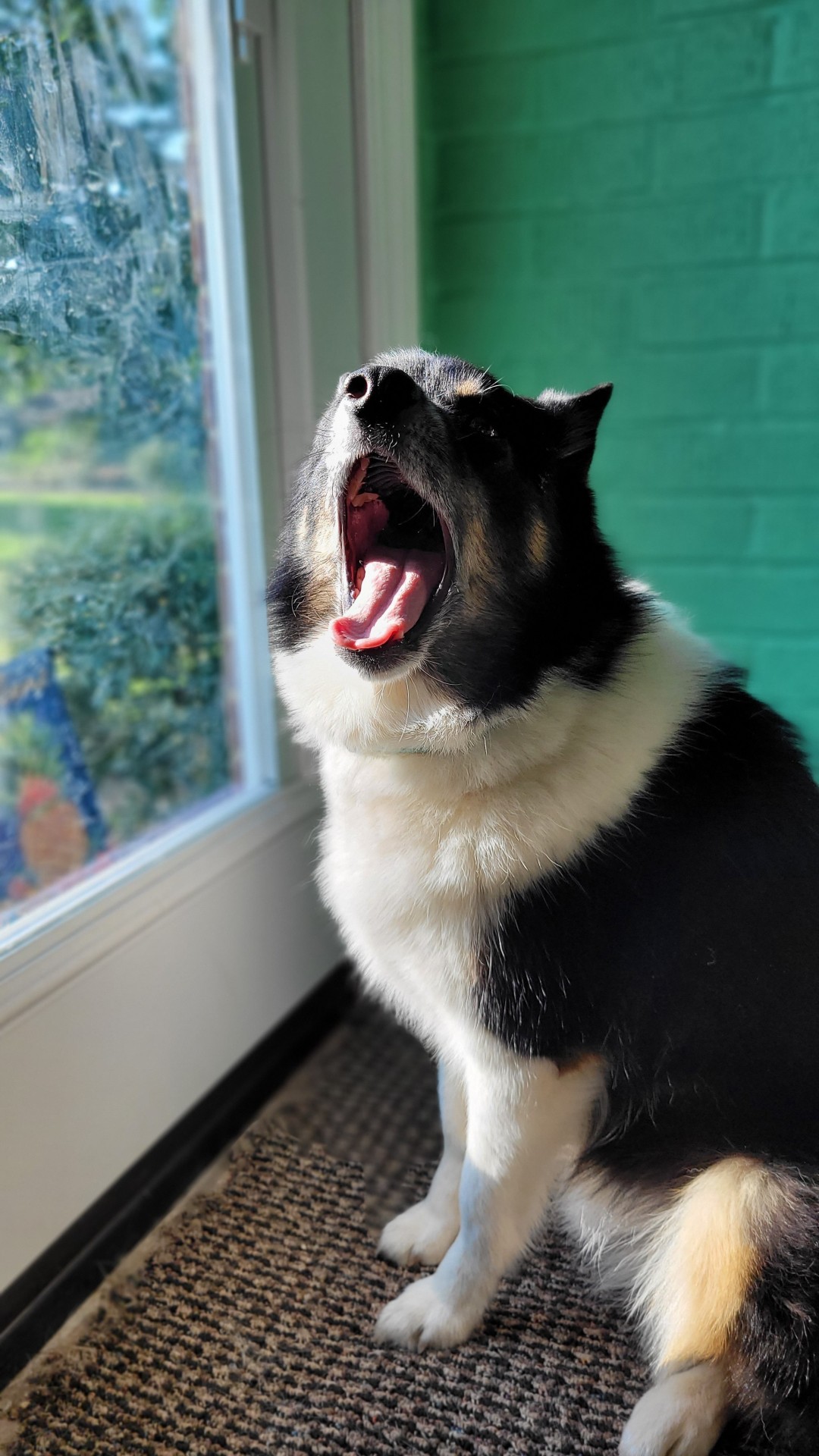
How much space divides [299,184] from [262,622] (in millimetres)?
645

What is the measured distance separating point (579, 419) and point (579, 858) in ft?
1.42

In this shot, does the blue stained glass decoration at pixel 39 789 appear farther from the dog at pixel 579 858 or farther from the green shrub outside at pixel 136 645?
the dog at pixel 579 858

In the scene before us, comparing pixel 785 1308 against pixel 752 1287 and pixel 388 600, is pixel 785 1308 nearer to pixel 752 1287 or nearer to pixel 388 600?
pixel 752 1287

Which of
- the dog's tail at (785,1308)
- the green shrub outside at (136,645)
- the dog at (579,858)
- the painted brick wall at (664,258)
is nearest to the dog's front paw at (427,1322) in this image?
the dog at (579,858)

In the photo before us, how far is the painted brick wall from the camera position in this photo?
1.40m

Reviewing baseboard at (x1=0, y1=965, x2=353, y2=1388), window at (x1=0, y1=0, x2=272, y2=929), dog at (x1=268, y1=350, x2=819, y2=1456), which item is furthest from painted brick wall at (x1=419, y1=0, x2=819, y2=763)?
baseboard at (x1=0, y1=965, x2=353, y2=1388)

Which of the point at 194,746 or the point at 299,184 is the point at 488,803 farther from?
the point at 299,184

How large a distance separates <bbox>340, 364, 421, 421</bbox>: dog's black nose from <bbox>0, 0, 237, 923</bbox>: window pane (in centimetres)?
45

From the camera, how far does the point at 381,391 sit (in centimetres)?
83

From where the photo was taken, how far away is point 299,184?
1.35 m

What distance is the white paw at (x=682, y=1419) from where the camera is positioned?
0.90 meters

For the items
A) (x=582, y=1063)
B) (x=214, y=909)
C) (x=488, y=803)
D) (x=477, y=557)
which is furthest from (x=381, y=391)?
(x=214, y=909)

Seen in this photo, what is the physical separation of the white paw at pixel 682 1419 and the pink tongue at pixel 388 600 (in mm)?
789

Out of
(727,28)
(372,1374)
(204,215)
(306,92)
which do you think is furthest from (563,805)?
(727,28)
